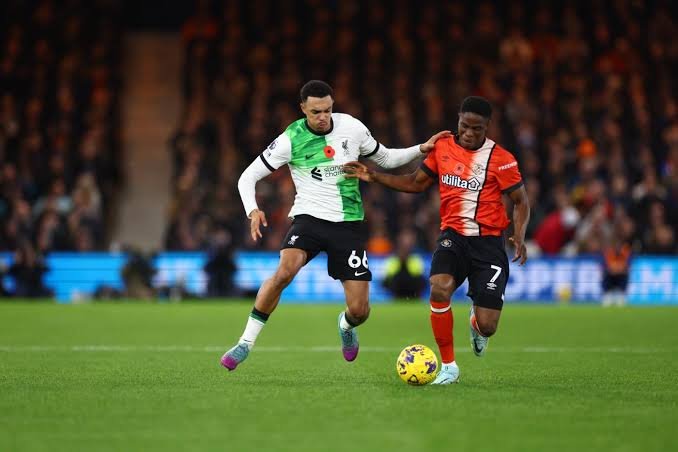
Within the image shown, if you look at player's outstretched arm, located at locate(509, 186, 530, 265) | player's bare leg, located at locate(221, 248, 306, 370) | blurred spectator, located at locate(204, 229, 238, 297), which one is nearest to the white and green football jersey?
player's bare leg, located at locate(221, 248, 306, 370)

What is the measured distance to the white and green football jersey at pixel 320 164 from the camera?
9.77 meters

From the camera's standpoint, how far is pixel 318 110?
31.4 ft

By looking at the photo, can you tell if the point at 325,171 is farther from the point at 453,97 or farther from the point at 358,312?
the point at 453,97

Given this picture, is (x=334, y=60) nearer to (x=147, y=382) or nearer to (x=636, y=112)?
(x=636, y=112)

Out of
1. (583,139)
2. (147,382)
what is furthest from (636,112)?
(147,382)

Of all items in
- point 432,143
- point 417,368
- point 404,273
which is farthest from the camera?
point 404,273

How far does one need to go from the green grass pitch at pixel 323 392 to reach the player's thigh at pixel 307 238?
1.08m

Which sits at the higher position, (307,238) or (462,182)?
(462,182)

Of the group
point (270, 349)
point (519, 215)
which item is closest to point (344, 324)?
point (519, 215)

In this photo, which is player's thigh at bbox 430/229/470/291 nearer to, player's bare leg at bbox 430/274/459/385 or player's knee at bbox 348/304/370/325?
player's bare leg at bbox 430/274/459/385

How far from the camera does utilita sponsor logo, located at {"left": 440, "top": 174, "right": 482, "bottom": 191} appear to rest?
31.5 feet

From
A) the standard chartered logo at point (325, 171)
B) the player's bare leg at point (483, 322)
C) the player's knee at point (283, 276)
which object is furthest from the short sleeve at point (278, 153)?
the player's bare leg at point (483, 322)

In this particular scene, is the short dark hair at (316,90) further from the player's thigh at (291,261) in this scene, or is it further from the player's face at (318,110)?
the player's thigh at (291,261)

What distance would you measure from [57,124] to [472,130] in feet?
56.4
